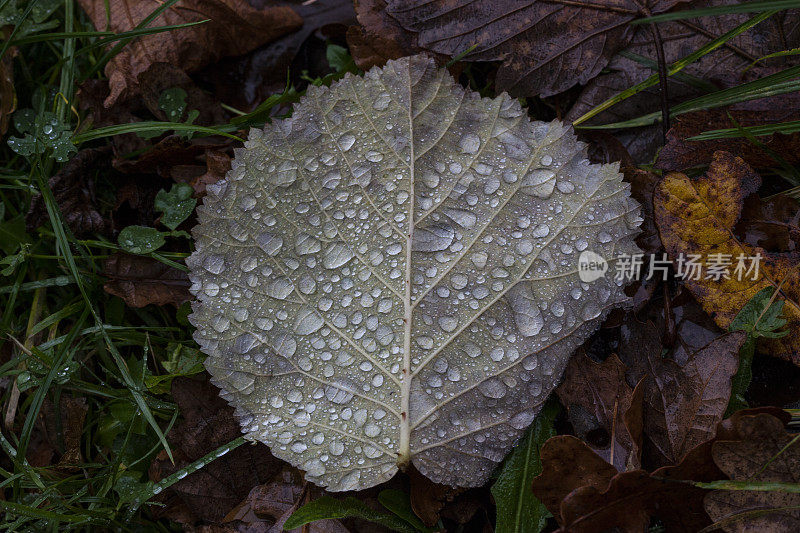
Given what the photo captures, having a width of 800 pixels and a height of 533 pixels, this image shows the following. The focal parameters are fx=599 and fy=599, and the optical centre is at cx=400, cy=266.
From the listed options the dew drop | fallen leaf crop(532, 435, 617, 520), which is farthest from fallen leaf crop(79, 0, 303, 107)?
fallen leaf crop(532, 435, 617, 520)

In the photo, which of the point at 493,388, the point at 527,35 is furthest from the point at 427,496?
the point at 527,35

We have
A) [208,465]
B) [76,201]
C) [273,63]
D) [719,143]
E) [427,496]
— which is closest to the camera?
[427,496]

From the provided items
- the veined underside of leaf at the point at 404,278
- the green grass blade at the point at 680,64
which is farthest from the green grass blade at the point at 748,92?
the veined underside of leaf at the point at 404,278

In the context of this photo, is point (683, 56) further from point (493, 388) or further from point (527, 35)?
point (493, 388)

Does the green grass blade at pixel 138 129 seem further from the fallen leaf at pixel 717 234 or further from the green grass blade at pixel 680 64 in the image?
the fallen leaf at pixel 717 234

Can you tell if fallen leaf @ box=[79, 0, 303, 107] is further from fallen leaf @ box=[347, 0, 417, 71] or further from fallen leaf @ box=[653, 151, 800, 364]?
fallen leaf @ box=[653, 151, 800, 364]

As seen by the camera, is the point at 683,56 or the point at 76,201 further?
the point at 76,201
